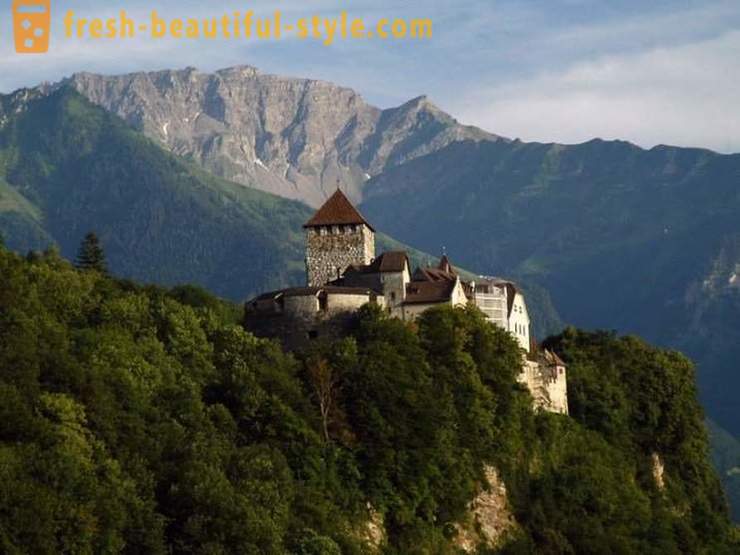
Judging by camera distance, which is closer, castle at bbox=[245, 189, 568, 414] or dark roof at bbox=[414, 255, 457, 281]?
castle at bbox=[245, 189, 568, 414]

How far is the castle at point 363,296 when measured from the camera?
10556 cm

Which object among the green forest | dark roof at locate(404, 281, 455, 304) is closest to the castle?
dark roof at locate(404, 281, 455, 304)

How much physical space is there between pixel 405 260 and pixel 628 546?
2517cm

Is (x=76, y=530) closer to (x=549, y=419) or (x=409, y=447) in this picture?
(x=409, y=447)

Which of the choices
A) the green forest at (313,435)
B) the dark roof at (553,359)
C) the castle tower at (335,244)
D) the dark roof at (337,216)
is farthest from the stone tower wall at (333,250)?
the dark roof at (553,359)

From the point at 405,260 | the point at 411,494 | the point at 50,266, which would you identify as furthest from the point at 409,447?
the point at 50,266

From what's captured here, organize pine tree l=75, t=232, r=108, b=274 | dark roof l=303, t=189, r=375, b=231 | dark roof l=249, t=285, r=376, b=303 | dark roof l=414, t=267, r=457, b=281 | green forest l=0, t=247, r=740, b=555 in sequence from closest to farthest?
green forest l=0, t=247, r=740, b=555, dark roof l=249, t=285, r=376, b=303, dark roof l=414, t=267, r=457, b=281, dark roof l=303, t=189, r=375, b=231, pine tree l=75, t=232, r=108, b=274

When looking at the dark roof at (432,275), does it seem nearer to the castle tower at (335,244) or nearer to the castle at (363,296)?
the castle at (363,296)

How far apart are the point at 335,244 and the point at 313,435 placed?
31.8 meters

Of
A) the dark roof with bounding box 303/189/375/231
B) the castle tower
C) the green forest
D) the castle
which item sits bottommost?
the green forest

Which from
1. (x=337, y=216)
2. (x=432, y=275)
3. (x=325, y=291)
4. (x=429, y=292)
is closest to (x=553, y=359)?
(x=432, y=275)

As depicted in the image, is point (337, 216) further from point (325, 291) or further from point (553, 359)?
point (553, 359)

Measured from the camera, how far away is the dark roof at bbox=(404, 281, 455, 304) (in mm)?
110500

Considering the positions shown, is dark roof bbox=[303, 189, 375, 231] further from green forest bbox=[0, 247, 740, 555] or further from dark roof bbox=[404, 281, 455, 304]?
dark roof bbox=[404, 281, 455, 304]
